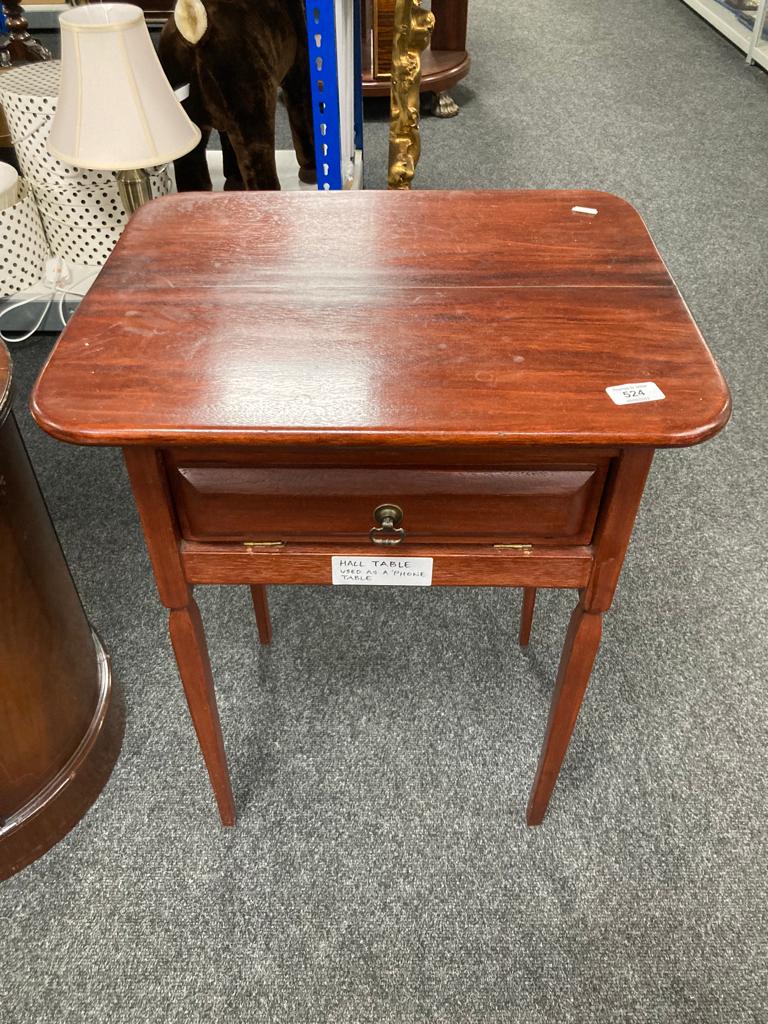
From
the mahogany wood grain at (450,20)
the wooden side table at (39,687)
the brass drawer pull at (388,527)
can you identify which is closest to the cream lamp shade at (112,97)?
the wooden side table at (39,687)

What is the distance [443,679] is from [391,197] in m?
0.73

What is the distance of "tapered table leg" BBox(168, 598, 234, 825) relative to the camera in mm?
874

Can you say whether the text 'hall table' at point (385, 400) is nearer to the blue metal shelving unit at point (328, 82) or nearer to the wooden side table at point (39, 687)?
the wooden side table at point (39, 687)

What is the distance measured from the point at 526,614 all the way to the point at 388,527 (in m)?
0.63

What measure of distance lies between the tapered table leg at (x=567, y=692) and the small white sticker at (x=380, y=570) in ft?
0.58

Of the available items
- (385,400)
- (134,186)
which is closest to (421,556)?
(385,400)

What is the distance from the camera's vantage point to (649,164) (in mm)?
2828

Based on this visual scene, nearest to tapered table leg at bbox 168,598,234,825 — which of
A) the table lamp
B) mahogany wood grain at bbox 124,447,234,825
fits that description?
mahogany wood grain at bbox 124,447,234,825

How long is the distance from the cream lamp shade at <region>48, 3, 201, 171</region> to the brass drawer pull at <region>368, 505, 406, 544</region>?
2.56ft

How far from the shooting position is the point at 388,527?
0.76 metres

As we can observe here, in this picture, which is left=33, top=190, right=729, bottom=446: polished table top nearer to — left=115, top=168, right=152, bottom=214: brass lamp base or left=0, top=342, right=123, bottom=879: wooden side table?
left=0, top=342, right=123, bottom=879: wooden side table

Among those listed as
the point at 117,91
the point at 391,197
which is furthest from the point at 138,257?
the point at 117,91

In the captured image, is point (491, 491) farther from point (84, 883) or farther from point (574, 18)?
point (574, 18)

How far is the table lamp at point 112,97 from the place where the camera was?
3.67 ft
